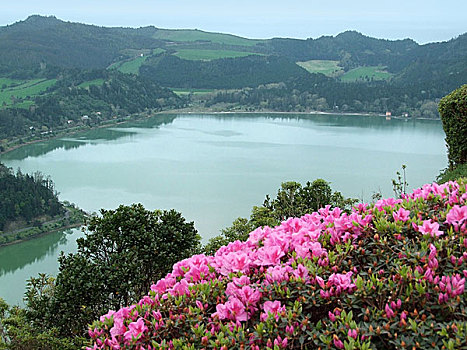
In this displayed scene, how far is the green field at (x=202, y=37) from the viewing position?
396 feet

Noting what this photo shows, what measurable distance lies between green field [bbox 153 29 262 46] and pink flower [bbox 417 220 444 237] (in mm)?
118339

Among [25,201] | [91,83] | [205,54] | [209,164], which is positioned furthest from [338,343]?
[205,54]

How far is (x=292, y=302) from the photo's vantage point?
169 cm

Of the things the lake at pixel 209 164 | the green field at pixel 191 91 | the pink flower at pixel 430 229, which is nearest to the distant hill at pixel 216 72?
the green field at pixel 191 91

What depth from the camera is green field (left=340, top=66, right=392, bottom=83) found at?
90.6 meters

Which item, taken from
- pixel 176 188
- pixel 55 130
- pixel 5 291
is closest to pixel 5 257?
pixel 5 291

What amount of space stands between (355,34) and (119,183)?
112 metres

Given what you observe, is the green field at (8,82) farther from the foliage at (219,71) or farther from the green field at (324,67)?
the green field at (324,67)

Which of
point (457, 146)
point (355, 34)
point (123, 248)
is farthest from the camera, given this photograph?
point (355, 34)

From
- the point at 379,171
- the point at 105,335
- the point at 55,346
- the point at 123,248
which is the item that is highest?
the point at 105,335

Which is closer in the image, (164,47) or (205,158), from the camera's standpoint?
(205,158)

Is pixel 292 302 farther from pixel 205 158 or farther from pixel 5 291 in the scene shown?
pixel 205 158

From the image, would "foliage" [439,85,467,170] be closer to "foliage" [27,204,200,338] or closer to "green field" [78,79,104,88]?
"foliage" [27,204,200,338]

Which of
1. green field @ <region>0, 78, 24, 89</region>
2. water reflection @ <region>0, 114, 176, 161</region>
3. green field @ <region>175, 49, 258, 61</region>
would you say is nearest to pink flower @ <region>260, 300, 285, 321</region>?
water reflection @ <region>0, 114, 176, 161</region>
